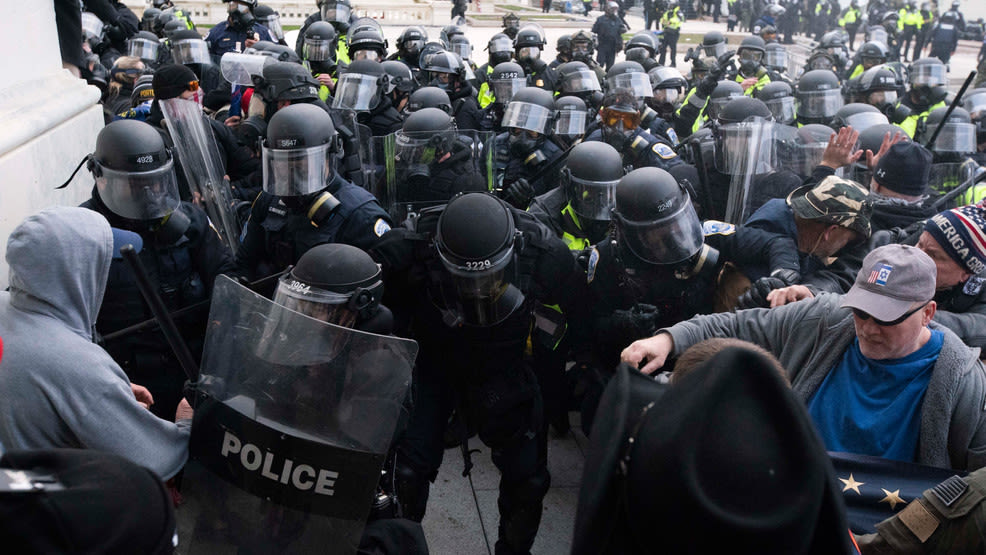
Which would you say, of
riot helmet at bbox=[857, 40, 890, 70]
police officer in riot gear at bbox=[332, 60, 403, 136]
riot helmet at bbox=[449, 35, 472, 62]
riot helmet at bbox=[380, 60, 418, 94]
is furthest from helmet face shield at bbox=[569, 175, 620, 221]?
riot helmet at bbox=[857, 40, 890, 70]

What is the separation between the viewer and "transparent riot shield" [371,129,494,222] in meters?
4.94

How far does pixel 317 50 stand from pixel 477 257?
20.3 ft

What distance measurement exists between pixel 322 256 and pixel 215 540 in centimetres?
103

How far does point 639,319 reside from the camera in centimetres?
352

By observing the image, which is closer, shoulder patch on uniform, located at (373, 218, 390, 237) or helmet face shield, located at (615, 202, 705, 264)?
helmet face shield, located at (615, 202, 705, 264)

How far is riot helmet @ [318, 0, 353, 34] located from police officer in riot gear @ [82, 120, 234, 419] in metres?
7.56

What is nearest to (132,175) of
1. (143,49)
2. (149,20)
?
(143,49)

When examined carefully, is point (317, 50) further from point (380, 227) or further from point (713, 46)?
point (713, 46)

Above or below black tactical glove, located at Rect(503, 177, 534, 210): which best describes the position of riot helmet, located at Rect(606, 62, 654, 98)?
above

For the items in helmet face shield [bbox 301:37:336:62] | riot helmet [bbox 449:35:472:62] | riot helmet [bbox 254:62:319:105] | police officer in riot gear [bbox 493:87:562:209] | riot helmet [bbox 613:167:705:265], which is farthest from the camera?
riot helmet [bbox 449:35:472:62]

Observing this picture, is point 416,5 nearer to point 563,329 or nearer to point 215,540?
point 563,329

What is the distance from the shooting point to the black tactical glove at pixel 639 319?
3.51 m

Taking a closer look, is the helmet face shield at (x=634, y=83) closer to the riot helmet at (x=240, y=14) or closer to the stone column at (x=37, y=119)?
the riot helmet at (x=240, y=14)

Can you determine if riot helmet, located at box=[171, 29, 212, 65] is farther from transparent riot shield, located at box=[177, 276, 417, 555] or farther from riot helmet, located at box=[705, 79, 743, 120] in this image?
transparent riot shield, located at box=[177, 276, 417, 555]
